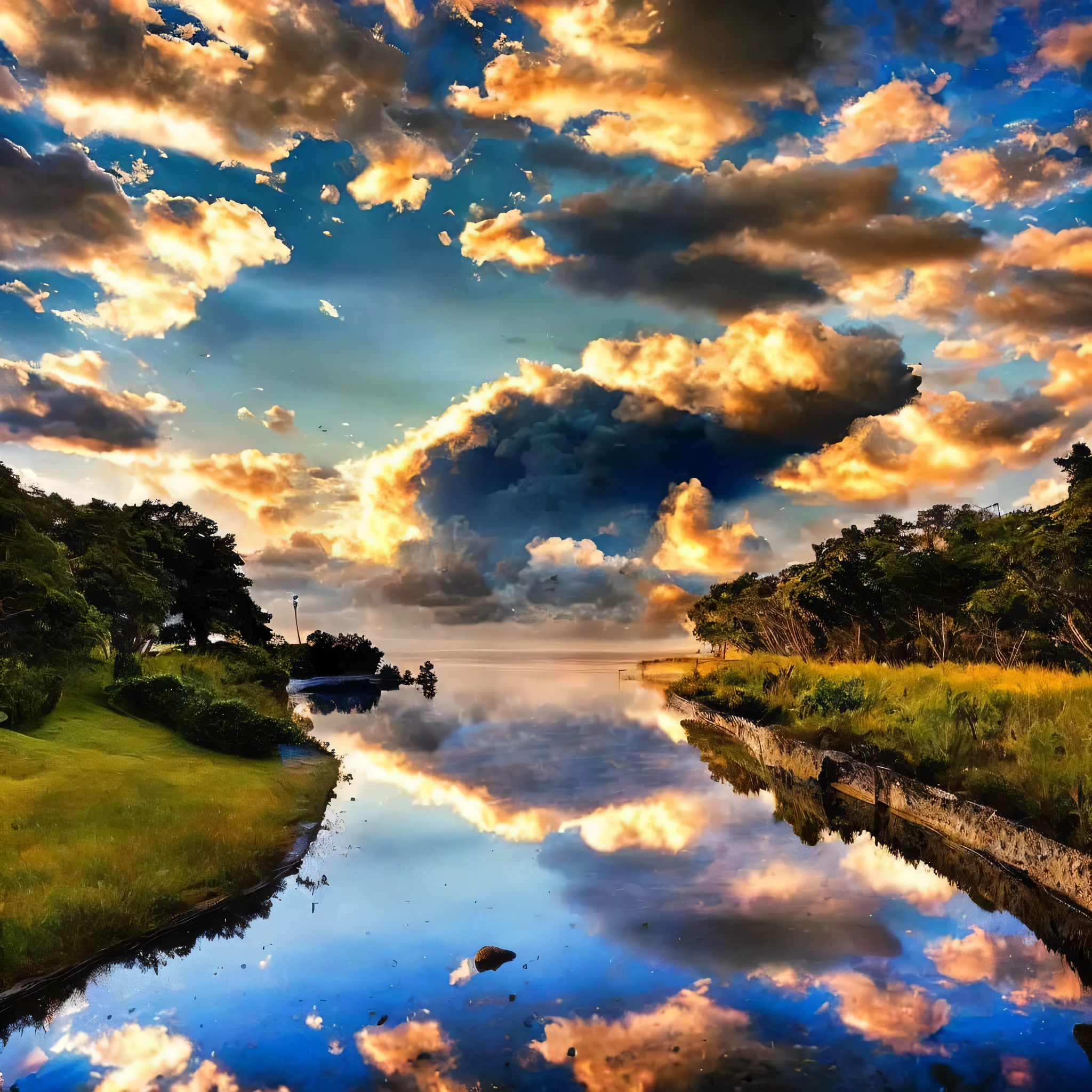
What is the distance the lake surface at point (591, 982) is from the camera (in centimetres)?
941

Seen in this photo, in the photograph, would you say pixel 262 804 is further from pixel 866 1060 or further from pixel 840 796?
pixel 840 796

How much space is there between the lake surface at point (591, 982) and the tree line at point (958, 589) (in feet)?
56.7

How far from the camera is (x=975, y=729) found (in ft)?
70.0

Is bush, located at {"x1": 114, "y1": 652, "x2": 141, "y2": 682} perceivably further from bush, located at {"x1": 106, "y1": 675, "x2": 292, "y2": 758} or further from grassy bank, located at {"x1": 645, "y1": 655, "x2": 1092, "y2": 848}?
grassy bank, located at {"x1": 645, "y1": 655, "x2": 1092, "y2": 848}

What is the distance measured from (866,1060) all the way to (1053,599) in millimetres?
29145

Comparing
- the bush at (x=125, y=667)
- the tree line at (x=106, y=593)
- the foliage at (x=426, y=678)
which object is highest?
A: the tree line at (x=106, y=593)

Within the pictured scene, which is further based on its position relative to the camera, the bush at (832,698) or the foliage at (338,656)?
the foliage at (338,656)

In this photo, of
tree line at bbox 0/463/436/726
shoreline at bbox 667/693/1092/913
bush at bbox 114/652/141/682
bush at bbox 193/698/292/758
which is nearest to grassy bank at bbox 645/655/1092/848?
shoreline at bbox 667/693/1092/913

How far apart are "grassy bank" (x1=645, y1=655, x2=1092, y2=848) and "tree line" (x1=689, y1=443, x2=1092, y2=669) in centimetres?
431

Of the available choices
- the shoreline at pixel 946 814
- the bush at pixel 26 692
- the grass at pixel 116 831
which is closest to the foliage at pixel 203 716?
the grass at pixel 116 831

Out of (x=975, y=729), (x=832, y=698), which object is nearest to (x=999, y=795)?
(x=975, y=729)

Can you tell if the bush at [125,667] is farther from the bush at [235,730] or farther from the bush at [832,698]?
the bush at [832,698]

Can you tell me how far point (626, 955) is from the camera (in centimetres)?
1288

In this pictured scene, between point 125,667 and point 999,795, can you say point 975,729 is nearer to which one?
point 999,795
